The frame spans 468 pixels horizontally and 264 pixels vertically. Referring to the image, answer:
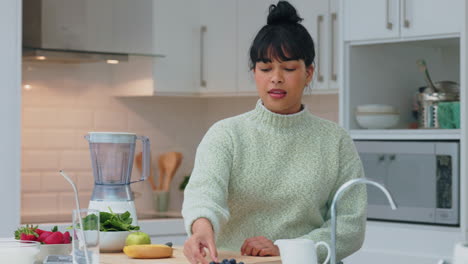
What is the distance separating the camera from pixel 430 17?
3.66 m

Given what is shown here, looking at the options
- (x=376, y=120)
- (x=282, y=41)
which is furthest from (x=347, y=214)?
(x=376, y=120)

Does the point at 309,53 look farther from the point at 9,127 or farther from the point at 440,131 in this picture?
the point at 9,127

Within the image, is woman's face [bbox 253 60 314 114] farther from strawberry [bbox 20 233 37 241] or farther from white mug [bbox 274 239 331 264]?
strawberry [bbox 20 233 37 241]

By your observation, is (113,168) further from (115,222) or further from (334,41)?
(334,41)

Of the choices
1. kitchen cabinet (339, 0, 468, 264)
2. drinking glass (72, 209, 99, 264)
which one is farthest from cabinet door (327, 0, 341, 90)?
drinking glass (72, 209, 99, 264)

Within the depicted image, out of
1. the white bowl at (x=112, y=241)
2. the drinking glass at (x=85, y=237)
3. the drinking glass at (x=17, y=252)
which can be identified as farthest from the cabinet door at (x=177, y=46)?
the drinking glass at (x=85, y=237)

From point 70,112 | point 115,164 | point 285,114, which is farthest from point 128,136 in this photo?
point 70,112

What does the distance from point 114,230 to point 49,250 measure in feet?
0.65

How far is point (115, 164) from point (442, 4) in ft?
5.46

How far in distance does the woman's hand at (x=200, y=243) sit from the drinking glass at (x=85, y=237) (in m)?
0.20

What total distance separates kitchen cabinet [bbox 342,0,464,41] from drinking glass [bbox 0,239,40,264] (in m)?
2.16

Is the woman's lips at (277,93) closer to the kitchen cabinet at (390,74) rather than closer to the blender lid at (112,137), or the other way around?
the blender lid at (112,137)

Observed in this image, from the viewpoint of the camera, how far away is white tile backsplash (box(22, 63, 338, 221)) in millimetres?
4562

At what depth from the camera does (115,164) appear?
269 cm
